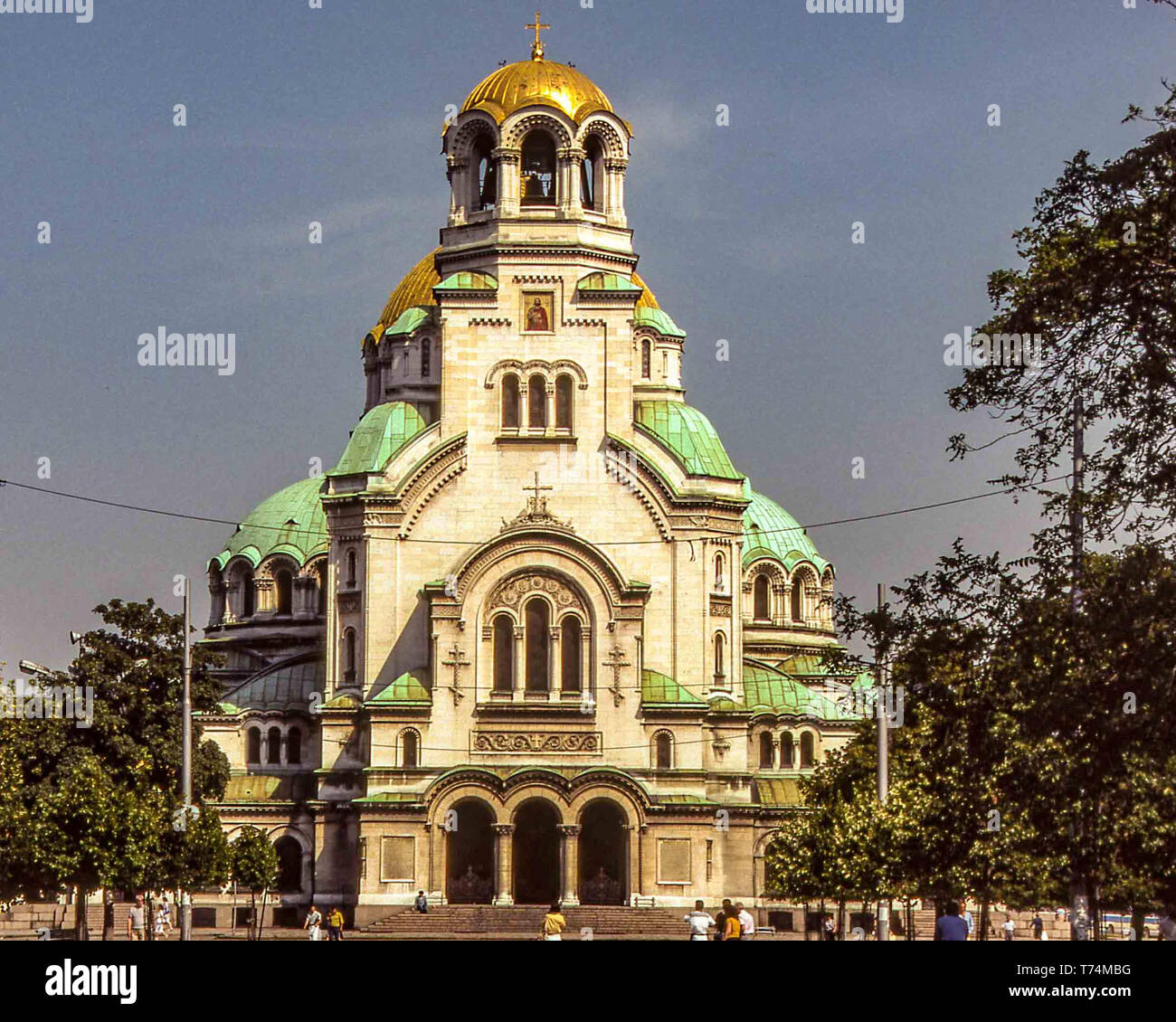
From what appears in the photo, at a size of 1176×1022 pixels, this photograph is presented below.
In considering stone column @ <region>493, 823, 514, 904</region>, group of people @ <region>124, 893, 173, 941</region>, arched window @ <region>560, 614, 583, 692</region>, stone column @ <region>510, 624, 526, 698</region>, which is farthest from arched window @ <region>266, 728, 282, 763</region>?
arched window @ <region>560, 614, 583, 692</region>

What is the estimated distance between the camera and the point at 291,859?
277 ft

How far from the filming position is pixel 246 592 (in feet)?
331

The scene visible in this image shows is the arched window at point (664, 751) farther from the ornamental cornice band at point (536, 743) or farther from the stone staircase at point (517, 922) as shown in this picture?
the stone staircase at point (517, 922)

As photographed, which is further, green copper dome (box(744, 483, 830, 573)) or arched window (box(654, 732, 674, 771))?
green copper dome (box(744, 483, 830, 573))

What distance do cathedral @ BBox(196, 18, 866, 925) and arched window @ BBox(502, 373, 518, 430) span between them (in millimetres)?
88

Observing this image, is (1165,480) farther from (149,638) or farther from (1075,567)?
(149,638)

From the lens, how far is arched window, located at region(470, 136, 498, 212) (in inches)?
3391

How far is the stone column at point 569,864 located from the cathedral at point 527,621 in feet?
0.28

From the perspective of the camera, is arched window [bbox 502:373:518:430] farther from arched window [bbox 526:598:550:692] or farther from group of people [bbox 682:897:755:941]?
group of people [bbox 682:897:755:941]

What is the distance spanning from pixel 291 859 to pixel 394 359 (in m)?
19.4

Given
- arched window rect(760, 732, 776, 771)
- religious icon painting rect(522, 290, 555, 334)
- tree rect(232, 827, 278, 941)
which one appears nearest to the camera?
tree rect(232, 827, 278, 941)

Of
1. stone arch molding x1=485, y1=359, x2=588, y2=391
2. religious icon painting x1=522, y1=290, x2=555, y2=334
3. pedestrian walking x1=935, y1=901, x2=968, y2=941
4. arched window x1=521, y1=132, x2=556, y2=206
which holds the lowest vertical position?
pedestrian walking x1=935, y1=901, x2=968, y2=941

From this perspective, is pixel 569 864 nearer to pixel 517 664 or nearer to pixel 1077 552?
pixel 517 664
